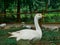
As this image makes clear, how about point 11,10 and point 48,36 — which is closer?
point 48,36

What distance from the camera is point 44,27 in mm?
9141

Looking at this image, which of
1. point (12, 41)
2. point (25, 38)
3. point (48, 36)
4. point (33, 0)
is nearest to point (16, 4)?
point (33, 0)

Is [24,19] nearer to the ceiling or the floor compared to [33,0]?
nearer to the floor

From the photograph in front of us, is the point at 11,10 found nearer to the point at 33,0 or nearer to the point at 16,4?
the point at 16,4

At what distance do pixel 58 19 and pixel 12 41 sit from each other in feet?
12.9

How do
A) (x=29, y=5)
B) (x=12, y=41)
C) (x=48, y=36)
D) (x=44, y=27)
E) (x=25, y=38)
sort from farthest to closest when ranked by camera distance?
(x=29, y=5)
(x=44, y=27)
(x=48, y=36)
(x=12, y=41)
(x=25, y=38)

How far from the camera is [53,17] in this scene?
10.6 m

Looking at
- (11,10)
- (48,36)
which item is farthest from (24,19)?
(48,36)

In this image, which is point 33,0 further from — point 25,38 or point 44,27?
point 25,38

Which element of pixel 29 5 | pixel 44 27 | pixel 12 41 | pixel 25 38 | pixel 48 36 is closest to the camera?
pixel 25 38

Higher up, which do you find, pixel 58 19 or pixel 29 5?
pixel 29 5

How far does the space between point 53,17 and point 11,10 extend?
1628 millimetres

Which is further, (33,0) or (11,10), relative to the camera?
(11,10)

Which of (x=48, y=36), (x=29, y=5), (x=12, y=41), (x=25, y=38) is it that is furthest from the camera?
(x=29, y=5)
